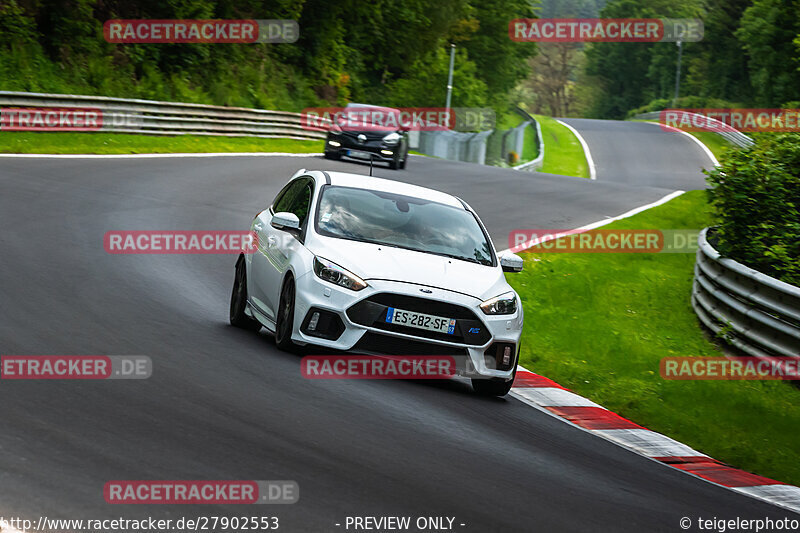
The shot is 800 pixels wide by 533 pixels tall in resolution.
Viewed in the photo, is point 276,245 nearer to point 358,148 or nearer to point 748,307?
point 748,307

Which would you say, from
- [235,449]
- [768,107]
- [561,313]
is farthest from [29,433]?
[768,107]

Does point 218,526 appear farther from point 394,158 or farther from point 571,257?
point 394,158

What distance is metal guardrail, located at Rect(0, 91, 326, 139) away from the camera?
28.2m

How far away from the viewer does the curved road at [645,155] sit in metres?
53.0

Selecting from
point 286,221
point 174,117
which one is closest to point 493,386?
point 286,221

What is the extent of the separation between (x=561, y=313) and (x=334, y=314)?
615 cm

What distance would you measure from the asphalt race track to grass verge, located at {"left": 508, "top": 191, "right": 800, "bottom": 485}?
1.36 meters

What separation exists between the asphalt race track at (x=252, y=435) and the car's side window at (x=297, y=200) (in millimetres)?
1217

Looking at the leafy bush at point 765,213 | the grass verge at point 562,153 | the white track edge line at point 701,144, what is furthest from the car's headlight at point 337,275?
the white track edge line at point 701,144
